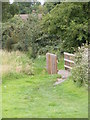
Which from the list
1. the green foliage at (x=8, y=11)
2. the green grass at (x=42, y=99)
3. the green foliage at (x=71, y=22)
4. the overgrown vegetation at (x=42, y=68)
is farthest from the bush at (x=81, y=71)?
the green foliage at (x=8, y=11)

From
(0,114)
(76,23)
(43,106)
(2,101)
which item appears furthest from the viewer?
(76,23)

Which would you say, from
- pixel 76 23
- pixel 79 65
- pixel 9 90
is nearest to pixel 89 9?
pixel 76 23

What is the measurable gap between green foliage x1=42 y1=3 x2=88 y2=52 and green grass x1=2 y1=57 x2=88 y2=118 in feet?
12.5

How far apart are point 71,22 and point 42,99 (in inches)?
283

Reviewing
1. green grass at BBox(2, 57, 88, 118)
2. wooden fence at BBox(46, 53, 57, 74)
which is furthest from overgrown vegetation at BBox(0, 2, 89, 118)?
wooden fence at BBox(46, 53, 57, 74)

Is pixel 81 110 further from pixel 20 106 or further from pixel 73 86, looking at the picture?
pixel 73 86

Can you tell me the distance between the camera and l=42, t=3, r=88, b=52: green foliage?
13021 millimetres

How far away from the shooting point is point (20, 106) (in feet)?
19.8

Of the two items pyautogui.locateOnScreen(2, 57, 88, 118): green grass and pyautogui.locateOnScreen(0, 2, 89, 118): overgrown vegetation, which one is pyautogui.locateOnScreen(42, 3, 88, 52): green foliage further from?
pyautogui.locateOnScreen(2, 57, 88, 118): green grass

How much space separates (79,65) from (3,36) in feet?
44.8

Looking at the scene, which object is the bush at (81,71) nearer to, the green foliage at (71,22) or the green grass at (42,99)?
the green grass at (42,99)

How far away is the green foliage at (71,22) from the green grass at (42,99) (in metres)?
3.82

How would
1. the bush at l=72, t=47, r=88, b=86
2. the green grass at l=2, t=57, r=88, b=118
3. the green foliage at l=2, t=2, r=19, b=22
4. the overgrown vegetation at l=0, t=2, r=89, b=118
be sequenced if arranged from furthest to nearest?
the green foliage at l=2, t=2, r=19, b=22, the bush at l=72, t=47, r=88, b=86, the overgrown vegetation at l=0, t=2, r=89, b=118, the green grass at l=2, t=57, r=88, b=118

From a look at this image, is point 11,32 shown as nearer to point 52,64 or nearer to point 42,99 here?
point 52,64
